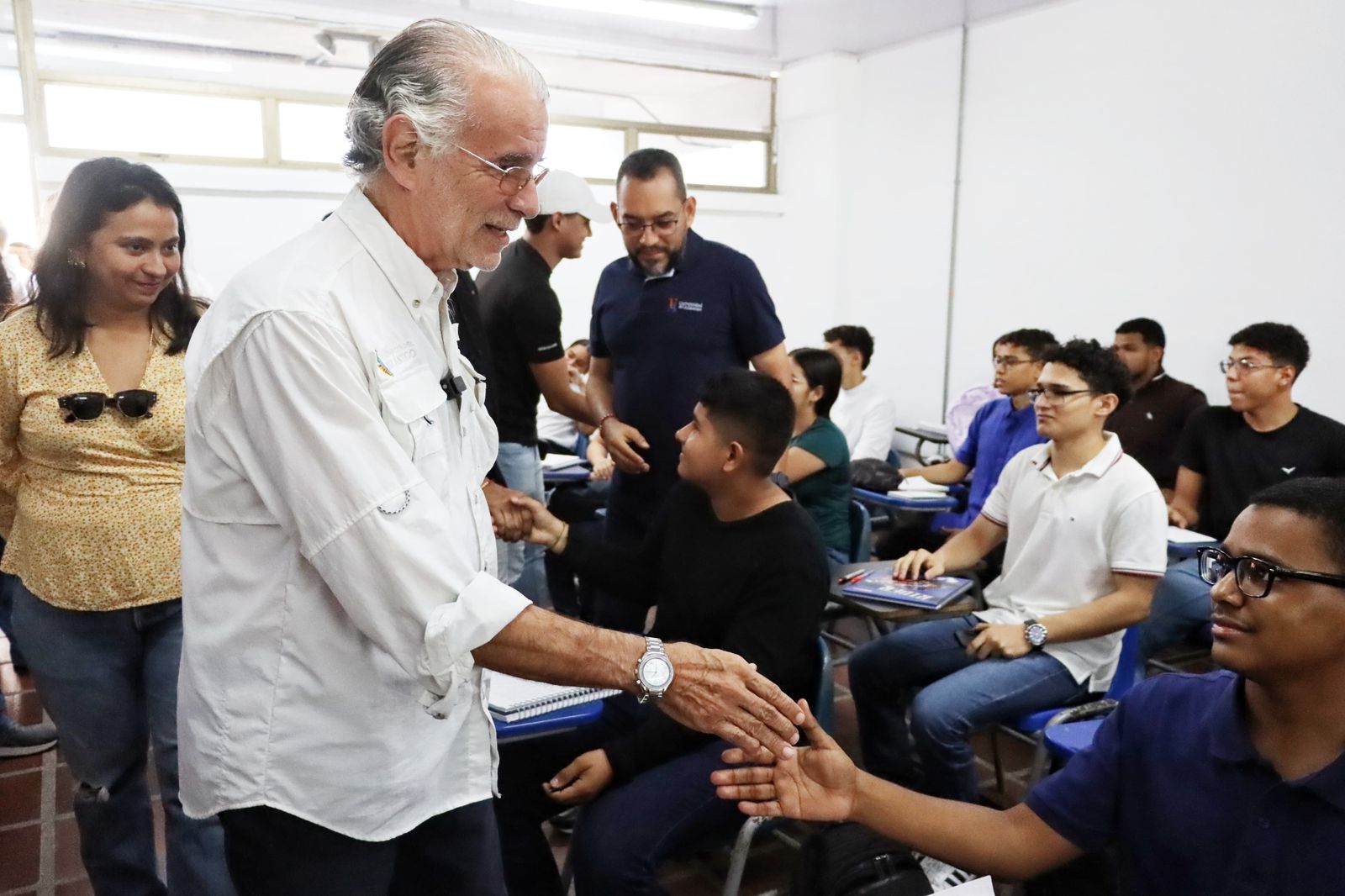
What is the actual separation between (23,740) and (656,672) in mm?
3146

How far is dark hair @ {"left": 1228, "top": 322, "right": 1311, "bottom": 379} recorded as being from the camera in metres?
3.86

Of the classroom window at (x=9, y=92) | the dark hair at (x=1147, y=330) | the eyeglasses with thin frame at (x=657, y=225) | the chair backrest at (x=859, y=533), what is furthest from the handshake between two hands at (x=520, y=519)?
the classroom window at (x=9, y=92)

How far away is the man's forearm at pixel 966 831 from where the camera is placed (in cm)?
142

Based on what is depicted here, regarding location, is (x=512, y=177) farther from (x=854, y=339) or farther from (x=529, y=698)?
(x=854, y=339)

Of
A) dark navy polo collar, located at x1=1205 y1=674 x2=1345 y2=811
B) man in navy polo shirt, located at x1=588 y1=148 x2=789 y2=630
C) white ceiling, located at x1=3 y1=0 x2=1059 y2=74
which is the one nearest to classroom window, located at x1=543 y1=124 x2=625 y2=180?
white ceiling, located at x1=3 y1=0 x2=1059 y2=74

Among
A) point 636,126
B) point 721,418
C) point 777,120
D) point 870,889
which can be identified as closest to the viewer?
point 870,889

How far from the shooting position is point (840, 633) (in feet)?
15.0

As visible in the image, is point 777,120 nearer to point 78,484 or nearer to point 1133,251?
point 1133,251

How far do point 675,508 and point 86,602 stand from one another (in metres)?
1.27

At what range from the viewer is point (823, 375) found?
4.02 m

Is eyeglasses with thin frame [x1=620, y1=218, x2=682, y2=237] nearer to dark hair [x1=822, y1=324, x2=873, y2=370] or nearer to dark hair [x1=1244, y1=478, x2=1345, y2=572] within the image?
dark hair [x1=1244, y1=478, x2=1345, y2=572]

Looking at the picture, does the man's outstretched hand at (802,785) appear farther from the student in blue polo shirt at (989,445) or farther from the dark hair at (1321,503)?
the student in blue polo shirt at (989,445)

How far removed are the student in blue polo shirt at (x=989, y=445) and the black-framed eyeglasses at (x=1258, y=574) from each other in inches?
105

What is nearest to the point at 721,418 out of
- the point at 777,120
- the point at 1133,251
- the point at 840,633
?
the point at 840,633
